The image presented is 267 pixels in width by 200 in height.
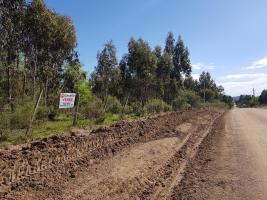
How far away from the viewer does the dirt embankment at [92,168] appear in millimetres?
7926

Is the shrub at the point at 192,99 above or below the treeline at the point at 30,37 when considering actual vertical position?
below

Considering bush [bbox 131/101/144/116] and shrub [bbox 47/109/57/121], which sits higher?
bush [bbox 131/101/144/116]

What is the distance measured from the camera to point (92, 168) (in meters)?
10.0

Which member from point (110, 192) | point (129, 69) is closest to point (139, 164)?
point (110, 192)

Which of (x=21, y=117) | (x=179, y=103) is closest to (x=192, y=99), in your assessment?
(x=179, y=103)

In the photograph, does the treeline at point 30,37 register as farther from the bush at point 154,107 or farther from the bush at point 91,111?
the bush at point 154,107

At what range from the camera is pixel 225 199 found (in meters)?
7.50

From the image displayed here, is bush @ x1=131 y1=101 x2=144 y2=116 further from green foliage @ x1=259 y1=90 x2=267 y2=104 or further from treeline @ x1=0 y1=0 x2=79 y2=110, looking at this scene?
green foliage @ x1=259 y1=90 x2=267 y2=104

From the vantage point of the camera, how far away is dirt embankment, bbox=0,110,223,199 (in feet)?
26.0

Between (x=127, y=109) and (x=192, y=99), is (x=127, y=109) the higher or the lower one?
the lower one

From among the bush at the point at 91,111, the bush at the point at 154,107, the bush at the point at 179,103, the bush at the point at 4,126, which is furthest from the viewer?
the bush at the point at 179,103

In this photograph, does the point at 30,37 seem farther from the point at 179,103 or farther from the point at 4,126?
the point at 179,103

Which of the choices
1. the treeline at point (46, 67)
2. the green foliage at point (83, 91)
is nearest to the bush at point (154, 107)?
the treeline at point (46, 67)

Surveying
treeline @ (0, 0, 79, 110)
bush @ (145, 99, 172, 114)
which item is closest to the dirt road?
treeline @ (0, 0, 79, 110)
